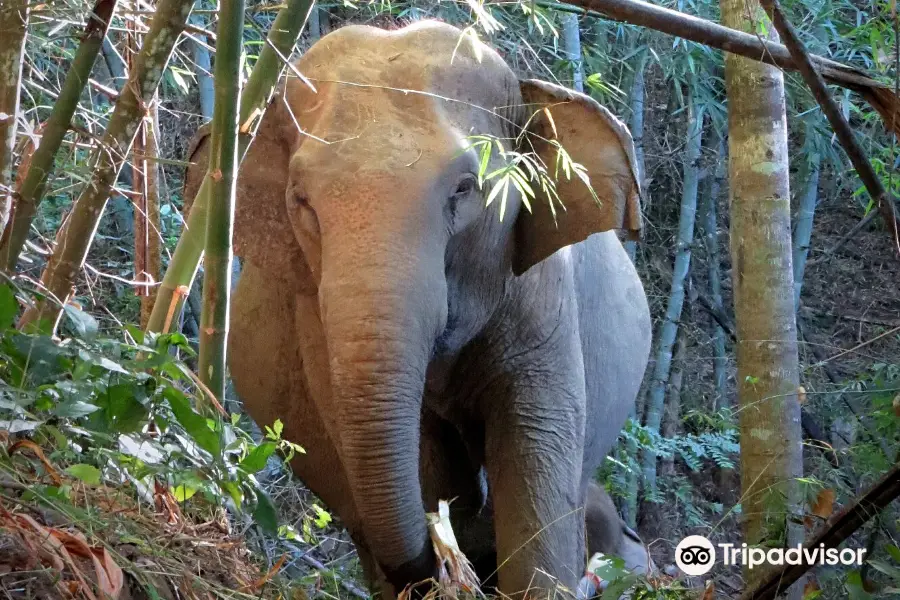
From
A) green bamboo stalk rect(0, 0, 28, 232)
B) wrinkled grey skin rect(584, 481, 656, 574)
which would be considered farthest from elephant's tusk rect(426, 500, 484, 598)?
wrinkled grey skin rect(584, 481, 656, 574)

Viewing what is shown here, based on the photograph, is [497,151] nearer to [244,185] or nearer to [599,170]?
[599,170]

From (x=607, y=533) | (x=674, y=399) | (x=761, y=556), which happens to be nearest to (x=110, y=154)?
(x=761, y=556)

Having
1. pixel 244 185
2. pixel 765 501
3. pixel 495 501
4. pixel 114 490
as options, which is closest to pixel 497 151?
pixel 244 185

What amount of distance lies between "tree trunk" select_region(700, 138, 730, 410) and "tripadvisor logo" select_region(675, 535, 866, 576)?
385cm

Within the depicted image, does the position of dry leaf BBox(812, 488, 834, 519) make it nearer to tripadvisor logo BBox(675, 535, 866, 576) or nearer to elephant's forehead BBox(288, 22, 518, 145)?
tripadvisor logo BBox(675, 535, 866, 576)

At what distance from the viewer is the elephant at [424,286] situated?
2547mm

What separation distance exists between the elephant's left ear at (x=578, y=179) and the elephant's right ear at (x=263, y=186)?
600 mm

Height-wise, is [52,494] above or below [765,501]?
above

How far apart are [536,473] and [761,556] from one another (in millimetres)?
655

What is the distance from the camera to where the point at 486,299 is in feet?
9.95

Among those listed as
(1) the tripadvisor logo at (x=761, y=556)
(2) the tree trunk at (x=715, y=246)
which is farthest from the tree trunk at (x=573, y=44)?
(1) the tripadvisor logo at (x=761, y=556)

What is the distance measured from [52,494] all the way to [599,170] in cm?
180

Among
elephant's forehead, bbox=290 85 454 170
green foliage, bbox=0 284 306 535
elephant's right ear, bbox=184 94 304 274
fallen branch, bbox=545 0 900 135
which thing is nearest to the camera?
green foliage, bbox=0 284 306 535

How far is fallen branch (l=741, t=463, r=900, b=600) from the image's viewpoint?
5.29 ft
